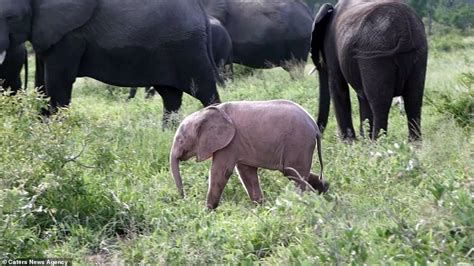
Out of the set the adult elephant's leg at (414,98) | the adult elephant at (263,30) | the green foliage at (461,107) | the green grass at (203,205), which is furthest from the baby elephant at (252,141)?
the adult elephant at (263,30)

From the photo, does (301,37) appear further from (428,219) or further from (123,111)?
(428,219)

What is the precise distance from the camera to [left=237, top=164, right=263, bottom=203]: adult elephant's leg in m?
5.69

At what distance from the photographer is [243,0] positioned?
690 inches

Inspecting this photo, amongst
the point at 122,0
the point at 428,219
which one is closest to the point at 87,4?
the point at 122,0

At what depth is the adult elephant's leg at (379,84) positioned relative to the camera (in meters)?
7.03

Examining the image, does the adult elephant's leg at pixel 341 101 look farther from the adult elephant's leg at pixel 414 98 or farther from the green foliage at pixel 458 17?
the green foliage at pixel 458 17

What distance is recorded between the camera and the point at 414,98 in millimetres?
7250

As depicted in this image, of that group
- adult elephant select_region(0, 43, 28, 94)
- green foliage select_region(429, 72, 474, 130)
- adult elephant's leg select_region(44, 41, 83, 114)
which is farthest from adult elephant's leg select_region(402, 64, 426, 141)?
adult elephant select_region(0, 43, 28, 94)

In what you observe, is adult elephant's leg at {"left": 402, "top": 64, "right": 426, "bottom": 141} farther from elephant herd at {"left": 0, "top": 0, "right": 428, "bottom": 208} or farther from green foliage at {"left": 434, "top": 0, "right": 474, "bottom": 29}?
green foliage at {"left": 434, "top": 0, "right": 474, "bottom": 29}

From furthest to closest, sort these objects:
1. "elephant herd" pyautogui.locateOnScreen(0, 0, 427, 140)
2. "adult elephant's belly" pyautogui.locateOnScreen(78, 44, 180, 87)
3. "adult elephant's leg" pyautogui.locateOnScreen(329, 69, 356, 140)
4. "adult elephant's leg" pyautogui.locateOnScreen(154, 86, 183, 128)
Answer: "adult elephant's leg" pyautogui.locateOnScreen(154, 86, 183, 128), "adult elephant's belly" pyautogui.locateOnScreen(78, 44, 180, 87), "adult elephant's leg" pyautogui.locateOnScreen(329, 69, 356, 140), "elephant herd" pyautogui.locateOnScreen(0, 0, 427, 140)

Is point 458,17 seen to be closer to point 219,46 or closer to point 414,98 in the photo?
point 219,46

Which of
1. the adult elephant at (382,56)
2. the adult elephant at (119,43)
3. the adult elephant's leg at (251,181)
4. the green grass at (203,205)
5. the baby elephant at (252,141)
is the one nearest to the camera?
the green grass at (203,205)

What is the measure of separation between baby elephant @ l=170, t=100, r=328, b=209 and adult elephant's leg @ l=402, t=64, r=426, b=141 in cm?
174

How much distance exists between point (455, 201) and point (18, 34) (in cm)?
571
